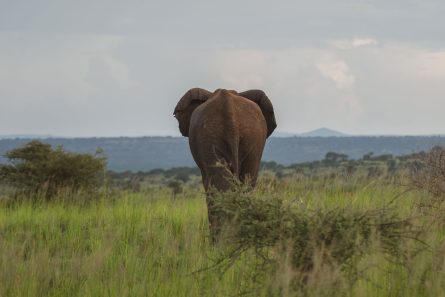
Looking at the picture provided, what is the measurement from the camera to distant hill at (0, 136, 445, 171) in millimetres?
148250

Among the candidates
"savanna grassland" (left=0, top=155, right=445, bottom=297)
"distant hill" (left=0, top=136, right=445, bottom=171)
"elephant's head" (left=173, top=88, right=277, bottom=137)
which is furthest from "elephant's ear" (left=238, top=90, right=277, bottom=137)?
"distant hill" (left=0, top=136, right=445, bottom=171)

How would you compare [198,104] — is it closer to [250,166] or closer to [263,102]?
[263,102]

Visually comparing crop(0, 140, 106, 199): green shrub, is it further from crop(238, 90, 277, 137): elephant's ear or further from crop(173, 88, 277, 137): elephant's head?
crop(238, 90, 277, 137): elephant's ear

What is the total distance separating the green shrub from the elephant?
26.8 feet

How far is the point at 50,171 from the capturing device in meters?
17.3

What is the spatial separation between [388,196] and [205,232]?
141 inches

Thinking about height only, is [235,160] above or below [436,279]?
above

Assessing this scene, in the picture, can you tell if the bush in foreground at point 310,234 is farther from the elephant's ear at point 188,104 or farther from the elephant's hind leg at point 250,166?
the elephant's ear at point 188,104

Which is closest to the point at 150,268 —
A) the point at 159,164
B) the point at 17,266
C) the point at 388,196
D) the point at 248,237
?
the point at 17,266

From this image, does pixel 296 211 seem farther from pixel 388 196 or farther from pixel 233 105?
pixel 388 196

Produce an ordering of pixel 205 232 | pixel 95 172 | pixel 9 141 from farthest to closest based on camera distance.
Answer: pixel 9 141 < pixel 95 172 < pixel 205 232

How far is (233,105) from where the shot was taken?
8.80 metres

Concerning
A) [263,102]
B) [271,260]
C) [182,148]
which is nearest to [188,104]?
[263,102]

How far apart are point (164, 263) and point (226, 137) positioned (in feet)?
5.94
